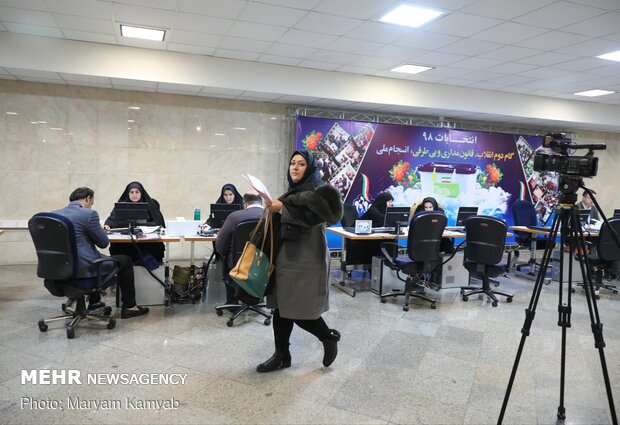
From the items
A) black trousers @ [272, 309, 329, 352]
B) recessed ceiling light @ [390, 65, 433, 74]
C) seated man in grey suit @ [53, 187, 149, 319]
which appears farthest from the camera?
recessed ceiling light @ [390, 65, 433, 74]

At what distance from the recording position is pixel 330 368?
124 inches

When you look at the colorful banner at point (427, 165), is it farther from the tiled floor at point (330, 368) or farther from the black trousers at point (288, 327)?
the black trousers at point (288, 327)

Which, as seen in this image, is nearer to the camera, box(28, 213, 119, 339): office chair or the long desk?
box(28, 213, 119, 339): office chair

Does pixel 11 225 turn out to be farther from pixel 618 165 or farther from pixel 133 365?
pixel 618 165

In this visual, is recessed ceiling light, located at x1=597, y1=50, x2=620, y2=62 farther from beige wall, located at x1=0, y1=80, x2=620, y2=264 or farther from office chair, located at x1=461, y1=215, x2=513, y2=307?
beige wall, located at x1=0, y1=80, x2=620, y2=264

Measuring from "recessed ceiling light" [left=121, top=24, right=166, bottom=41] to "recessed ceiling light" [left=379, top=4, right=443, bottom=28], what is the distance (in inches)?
100

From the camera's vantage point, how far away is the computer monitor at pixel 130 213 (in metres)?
4.45

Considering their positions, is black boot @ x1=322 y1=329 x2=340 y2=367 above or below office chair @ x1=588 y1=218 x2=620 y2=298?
below

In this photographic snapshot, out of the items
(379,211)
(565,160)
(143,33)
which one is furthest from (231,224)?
(379,211)

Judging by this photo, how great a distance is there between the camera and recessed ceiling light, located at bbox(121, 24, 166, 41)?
16.0 feet

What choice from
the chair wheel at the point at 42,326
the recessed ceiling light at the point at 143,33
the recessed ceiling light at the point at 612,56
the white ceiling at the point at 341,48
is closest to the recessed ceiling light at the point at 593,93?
the white ceiling at the point at 341,48

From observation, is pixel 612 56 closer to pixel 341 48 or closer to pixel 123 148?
pixel 341 48

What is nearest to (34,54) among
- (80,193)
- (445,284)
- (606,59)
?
(80,193)

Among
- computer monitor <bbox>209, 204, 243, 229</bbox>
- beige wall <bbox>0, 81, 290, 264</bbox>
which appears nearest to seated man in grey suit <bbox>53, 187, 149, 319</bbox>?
computer monitor <bbox>209, 204, 243, 229</bbox>
